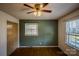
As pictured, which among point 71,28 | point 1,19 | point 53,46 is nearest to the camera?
point 1,19

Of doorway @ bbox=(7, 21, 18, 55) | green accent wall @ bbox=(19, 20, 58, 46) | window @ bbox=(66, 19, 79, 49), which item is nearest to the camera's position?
window @ bbox=(66, 19, 79, 49)

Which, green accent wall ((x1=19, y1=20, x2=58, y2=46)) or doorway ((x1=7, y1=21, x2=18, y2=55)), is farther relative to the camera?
green accent wall ((x1=19, y1=20, x2=58, y2=46))

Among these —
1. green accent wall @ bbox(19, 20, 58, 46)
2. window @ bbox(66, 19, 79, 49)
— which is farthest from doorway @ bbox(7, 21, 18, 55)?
window @ bbox(66, 19, 79, 49)

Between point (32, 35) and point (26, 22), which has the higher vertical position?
point (26, 22)

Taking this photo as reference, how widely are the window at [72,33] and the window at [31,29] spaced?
7.54 feet

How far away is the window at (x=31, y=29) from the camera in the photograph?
6.25m

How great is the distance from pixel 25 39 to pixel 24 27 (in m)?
0.68

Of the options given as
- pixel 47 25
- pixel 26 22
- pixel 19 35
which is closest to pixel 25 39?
pixel 19 35

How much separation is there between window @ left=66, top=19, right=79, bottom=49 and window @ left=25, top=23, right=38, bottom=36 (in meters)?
2.30

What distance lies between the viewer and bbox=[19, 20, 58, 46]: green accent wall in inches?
245

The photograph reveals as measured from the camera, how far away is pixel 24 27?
6273 mm

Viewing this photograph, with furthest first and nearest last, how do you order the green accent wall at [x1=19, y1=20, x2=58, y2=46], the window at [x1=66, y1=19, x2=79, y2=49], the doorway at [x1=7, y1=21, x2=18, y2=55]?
the green accent wall at [x1=19, y1=20, x2=58, y2=46] < the doorway at [x1=7, y1=21, x2=18, y2=55] < the window at [x1=66, y1=19, x2=79, y2=49]

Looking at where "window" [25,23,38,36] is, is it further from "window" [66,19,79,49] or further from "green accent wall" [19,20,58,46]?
"window" [66,19,79,49]

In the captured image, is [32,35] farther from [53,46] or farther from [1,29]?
[1,29]
